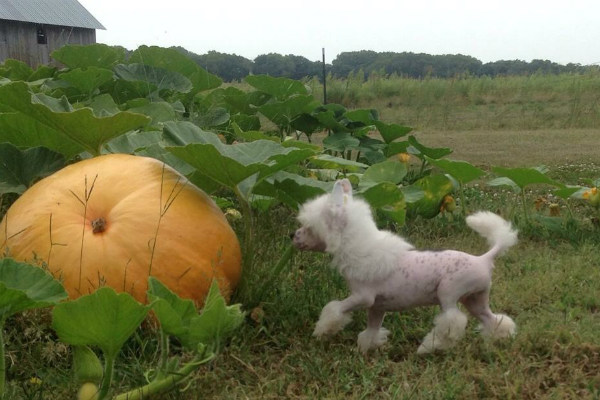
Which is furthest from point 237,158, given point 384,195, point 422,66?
point 422,66

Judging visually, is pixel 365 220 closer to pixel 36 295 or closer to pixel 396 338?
pixel 396 338

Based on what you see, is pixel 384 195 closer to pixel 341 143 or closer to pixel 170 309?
pixel 170 309

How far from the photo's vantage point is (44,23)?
16.3m

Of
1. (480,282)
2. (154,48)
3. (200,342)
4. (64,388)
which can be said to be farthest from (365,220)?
(154,48)

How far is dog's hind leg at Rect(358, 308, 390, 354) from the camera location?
2.06m

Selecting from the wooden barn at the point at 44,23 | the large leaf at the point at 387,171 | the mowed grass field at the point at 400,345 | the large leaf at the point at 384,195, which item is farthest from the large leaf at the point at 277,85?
the wooden barn at the point at 44,23

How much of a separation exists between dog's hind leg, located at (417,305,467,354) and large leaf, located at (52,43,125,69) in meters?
2.77

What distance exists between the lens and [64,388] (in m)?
1.75

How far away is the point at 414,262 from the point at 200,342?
0.70 metres

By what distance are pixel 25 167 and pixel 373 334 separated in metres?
1.33

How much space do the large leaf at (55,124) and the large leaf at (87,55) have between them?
1630mm

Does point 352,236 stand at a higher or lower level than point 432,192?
higher

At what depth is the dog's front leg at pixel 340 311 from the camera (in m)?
2.02

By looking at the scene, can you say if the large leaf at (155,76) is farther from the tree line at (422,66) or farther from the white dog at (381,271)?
the tree line at (422,66)
